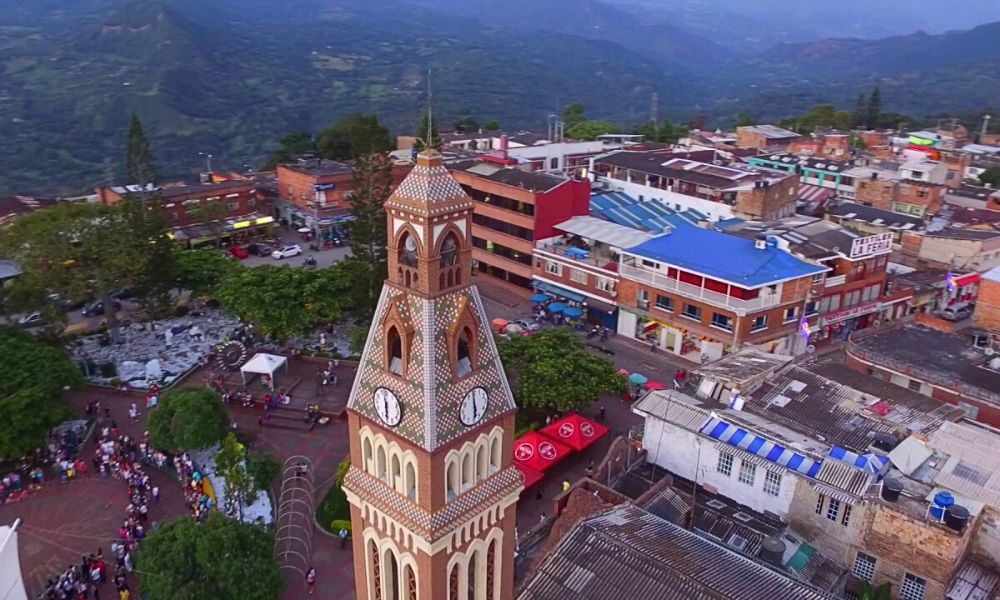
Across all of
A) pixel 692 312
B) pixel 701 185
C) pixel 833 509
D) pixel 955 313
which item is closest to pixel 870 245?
pixel 955 313

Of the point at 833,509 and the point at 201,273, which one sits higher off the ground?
the point at 201,273

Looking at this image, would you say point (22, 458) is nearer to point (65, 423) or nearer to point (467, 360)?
point (65, 423)

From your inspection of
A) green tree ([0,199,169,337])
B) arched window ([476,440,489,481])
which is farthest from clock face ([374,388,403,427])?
green tree ([0,199,169,337])

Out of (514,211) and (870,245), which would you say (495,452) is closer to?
(870,245)

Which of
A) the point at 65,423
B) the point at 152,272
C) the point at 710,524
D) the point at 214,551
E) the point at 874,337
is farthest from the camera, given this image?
the point at 152,272

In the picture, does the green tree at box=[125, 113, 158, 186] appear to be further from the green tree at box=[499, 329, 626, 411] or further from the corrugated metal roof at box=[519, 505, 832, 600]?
the corrugated metal roof at box=[519, 505, 832, 600]

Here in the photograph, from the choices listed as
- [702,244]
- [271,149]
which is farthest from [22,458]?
[271,149]
